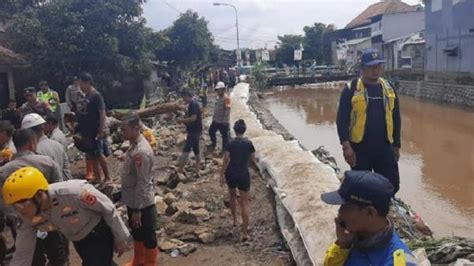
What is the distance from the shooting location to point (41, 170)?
3898mm

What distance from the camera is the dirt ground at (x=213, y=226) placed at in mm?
5391

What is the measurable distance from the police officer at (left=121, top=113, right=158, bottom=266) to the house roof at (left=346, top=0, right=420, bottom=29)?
47.2 metres

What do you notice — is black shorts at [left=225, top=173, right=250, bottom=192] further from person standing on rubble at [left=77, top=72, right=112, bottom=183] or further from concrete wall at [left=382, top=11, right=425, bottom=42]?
concrete wall at [left=382, top=11, right=425, bottom=42]

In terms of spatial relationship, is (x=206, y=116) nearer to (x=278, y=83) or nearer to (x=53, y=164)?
(x=53, y=164)

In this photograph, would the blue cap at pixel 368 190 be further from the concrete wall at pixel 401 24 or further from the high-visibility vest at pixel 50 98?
the concrete wall at pixel 401 24

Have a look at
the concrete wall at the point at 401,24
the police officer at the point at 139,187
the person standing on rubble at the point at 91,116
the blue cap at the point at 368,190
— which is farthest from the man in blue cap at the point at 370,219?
the concrete wall at the point at 401,24

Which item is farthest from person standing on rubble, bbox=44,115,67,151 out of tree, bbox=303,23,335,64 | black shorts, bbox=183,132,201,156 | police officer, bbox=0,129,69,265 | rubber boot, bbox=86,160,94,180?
tree, bbox=303,23,335,64

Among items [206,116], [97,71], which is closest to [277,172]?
[206,116]

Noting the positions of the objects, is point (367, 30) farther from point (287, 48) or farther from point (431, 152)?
point (431, 152)

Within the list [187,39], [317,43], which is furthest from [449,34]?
[317,43]

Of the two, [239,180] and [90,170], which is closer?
[239,180]

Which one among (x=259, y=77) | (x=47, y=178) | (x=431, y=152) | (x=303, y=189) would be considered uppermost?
(x=47, y=178)

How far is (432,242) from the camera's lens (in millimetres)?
3879

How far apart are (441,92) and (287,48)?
108ft
